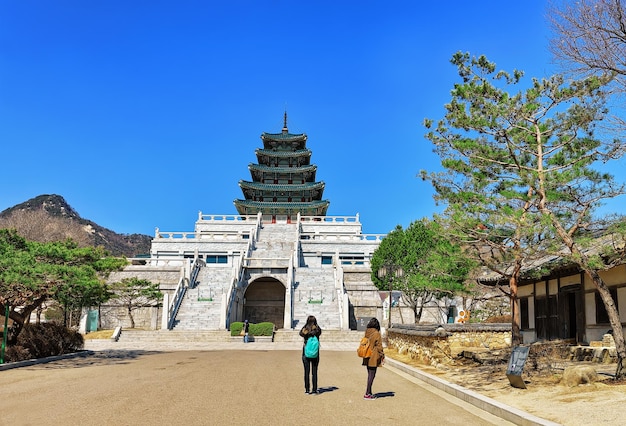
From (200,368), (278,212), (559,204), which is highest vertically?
(278,212)

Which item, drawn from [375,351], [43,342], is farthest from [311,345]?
[43,342]

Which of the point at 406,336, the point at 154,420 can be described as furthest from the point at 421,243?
the point at 154,420

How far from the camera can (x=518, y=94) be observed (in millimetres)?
12445

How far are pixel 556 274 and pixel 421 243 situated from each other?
18.4 m

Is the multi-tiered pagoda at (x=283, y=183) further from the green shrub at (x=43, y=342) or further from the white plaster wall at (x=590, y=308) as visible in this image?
the white plaster wall at (x=590, y=308)

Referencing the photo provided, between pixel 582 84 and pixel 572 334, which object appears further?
pixel 572 334

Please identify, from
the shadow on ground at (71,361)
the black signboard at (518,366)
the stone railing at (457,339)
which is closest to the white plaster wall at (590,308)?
the stone railing at (457,339)

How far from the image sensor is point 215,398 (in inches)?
381

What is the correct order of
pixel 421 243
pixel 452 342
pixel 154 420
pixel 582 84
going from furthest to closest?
1. pixel 421 243
2. pixel 452 342
3. pixel 582 84
4. pixel 154 420

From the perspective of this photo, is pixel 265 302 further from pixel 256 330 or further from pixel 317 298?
pixel 256 330

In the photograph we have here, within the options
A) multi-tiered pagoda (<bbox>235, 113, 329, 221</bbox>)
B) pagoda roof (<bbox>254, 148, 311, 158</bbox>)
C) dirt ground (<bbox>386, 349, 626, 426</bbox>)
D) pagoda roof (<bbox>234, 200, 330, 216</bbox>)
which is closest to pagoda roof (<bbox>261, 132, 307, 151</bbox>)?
multi-tiered pagoda (<bbox>235, 113, 329, 221</bbox>)

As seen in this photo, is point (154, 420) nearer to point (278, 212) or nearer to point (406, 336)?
point (406, 336)

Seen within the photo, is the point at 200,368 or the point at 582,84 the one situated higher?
the point at 582,84

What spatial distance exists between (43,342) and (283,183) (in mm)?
53415
